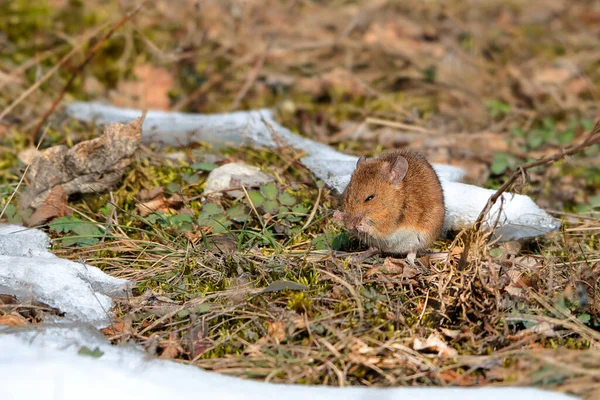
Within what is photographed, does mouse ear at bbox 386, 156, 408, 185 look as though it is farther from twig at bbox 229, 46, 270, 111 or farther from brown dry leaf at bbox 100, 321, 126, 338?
twig at bbox 229, 46, 270, 111

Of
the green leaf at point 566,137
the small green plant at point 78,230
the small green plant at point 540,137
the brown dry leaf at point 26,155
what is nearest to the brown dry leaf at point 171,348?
the small green plant at point 78,230

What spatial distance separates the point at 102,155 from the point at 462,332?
2.37 m

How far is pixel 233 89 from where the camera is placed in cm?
674

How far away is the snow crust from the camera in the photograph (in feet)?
13.4

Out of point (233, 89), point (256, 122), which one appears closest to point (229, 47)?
point (233, 89)

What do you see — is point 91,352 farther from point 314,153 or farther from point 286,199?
point 314,153

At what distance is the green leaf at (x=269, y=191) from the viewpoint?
4.27 meters

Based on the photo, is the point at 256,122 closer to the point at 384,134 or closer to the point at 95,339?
the point at 384,134

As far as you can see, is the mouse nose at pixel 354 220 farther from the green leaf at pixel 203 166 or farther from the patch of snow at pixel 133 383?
the green leaf at pixel 203 166

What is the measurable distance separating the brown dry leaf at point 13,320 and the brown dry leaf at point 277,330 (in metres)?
1.07

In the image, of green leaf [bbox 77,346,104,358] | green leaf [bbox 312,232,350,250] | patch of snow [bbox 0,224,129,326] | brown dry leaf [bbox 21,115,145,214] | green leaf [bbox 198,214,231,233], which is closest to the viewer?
green leaf [bbox 77,346,104,358]

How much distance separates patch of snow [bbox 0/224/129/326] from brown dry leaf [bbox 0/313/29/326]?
0.42 feet

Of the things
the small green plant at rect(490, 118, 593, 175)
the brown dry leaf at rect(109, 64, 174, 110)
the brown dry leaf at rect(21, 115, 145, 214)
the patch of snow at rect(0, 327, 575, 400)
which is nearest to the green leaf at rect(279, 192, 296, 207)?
the brown dry leaf at rect(21, 115, 145, 214)

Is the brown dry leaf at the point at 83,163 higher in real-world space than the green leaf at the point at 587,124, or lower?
lower
